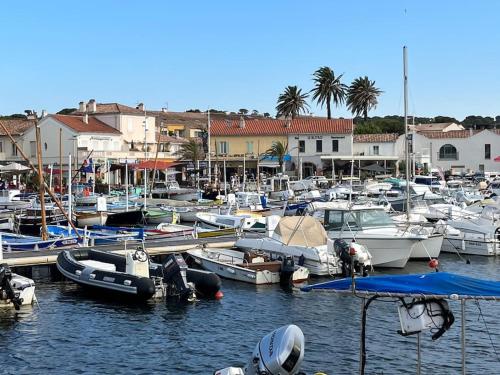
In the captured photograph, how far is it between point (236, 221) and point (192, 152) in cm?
4436

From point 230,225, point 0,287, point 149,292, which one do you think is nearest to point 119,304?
point 149,292

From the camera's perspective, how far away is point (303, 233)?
1277 inches

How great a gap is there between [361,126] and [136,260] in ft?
315

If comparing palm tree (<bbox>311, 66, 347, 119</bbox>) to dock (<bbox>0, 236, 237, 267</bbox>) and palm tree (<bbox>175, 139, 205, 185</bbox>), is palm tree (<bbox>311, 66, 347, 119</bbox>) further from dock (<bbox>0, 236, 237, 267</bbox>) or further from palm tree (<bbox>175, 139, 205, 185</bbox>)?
dock (<bbox>0, 236, 237, 267</bbox>)

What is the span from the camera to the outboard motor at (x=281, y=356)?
14195mm

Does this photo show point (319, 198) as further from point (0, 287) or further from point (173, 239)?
point (0, 287)

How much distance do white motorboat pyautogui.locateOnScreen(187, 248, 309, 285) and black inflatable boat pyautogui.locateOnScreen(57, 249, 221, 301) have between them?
2.92 meters

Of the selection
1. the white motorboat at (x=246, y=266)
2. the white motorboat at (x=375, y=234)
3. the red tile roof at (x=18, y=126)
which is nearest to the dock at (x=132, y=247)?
the white motorboat at (x=246, y=266)

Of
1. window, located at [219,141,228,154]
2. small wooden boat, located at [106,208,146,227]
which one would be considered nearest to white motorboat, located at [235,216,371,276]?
small wooden boat, located at [106,208,146,227]

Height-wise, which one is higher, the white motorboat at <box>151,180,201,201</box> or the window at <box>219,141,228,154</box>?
the window at <box>219,141,228,154</box>

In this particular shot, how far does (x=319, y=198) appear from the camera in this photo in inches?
2462

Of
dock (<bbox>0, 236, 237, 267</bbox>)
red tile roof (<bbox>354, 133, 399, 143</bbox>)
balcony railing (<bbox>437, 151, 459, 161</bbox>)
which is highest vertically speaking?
red tile roof (<bbox>354, 133, 399, 143</bbox>)

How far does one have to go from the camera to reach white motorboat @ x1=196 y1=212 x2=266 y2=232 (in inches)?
1761

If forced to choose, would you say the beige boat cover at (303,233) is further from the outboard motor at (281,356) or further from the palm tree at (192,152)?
the palm tree at (192,152)
